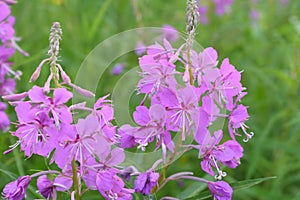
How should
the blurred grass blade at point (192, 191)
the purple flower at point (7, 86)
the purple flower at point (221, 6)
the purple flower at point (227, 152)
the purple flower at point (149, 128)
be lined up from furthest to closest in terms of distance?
the purple flower at point (221, 6)
the purple flower at point (7, 86)
the blurred grass blade at point (192, 191)
the purple flower at point (227, 152)
the purple flower at point (149, 128)

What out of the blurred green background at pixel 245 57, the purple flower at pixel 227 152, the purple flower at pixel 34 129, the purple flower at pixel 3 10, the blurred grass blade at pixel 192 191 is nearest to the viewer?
the purple flower at pixel 34 129

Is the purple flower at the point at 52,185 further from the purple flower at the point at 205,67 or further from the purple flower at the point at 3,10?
the purple flower at the point at 3,10

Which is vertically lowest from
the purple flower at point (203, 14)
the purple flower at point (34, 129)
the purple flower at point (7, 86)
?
the purple flower at point (34, 129)

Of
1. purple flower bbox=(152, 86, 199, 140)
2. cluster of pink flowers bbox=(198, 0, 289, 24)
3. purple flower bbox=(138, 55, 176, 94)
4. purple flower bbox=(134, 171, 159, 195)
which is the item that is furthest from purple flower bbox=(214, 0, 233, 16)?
purple flower bbox=(134, 171, 159, 195)

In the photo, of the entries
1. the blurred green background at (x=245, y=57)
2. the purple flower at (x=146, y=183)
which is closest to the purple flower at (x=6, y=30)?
the blurred green background at (x=245, y=57)

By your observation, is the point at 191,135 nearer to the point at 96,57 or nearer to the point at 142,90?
the point at 142,90
